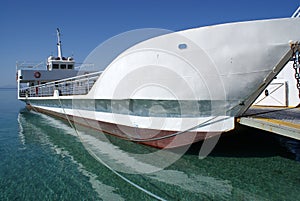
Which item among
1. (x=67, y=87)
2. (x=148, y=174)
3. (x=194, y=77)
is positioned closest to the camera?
(x=148, y=174)

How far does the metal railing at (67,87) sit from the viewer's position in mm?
9281

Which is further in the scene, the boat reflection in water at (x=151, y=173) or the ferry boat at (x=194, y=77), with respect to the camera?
the ferry boat at (x=194, y=77)

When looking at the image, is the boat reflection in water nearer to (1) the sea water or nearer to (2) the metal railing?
(1) the sea water

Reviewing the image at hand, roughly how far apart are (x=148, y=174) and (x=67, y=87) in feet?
28.5

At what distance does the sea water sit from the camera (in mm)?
4062

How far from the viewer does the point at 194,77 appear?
5148 mm

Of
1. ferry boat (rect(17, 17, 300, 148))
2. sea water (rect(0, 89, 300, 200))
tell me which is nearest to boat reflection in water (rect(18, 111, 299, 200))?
sea water (rect(0, 89, 300, 200))

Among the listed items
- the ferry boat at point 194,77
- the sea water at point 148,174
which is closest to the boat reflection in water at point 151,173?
the sea water at point 148,174

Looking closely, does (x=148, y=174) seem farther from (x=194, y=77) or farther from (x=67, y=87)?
(x=67, y=87)

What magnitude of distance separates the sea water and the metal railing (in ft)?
9.07

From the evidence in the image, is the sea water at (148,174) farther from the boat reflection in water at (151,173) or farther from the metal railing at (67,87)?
the metal railing at (67,87)

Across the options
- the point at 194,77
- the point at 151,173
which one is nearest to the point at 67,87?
the point at 151,173

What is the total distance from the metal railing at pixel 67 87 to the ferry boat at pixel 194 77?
225 centimetres

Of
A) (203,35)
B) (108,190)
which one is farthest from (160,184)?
(203,35)
